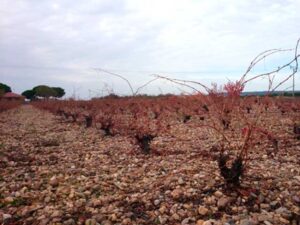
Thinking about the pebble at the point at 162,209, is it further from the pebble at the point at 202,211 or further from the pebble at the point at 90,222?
the pebble at the point at 90,222

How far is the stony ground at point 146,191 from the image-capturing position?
4250 mm

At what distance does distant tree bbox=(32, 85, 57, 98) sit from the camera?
7706cm

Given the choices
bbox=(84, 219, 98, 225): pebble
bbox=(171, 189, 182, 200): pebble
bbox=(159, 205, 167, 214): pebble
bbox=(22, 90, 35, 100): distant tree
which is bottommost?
bbox=(84, 219, 98, 225): pebble

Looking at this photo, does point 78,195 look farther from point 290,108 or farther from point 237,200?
point 290,108

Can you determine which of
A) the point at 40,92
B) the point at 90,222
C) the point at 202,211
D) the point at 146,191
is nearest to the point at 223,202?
the point at 202,211

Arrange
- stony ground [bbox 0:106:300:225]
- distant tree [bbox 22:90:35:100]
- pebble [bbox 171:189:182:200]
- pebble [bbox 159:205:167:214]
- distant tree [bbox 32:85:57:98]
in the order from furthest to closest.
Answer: distant tree [bbox 22:90:35:100]
distant tree [bbox 32:85:57:98]
pebble [bbox 171:189:182:200]
pebble [bbox 159:205:167:214]
stony ground [bbox 0:106:300:225]

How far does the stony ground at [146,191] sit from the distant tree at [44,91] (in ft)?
233

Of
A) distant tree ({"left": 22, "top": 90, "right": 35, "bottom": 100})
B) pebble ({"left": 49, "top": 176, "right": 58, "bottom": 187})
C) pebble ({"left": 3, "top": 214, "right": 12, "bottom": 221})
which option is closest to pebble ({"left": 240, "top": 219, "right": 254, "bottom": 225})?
pebble ({"left": 3, "top": 214, "right": 12, "bottom": 221})

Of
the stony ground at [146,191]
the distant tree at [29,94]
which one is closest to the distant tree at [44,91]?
the distant tree at [29,94]

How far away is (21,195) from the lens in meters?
5.21

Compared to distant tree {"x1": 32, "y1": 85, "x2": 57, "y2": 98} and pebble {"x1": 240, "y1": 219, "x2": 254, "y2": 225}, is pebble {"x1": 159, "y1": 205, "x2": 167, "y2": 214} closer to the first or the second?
pebble {"x1": 240, "y1": 219, "x2": 254, "y2": 225}

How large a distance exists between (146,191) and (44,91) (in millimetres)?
76440

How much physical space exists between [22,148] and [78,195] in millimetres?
5228

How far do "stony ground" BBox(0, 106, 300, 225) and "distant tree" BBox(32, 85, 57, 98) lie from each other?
7088 cm
